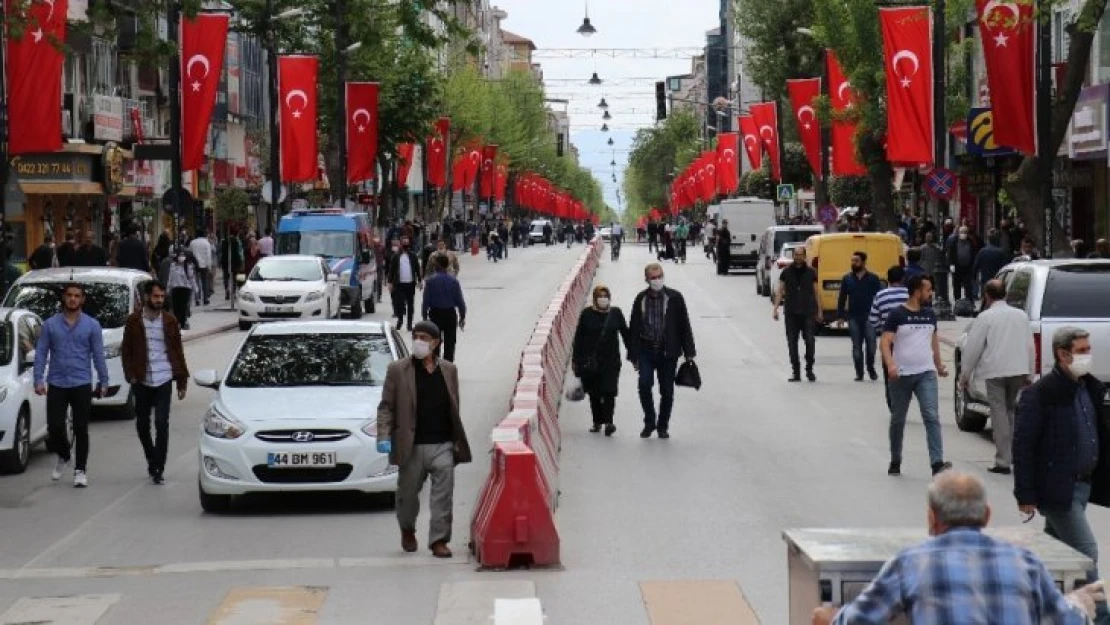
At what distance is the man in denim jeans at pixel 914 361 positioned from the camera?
1767cm

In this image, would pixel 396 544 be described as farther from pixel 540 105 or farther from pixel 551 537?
pixel 540 105

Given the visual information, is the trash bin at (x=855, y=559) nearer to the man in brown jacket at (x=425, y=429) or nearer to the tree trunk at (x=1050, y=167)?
the man in brown jacket at (x=425, y=429)

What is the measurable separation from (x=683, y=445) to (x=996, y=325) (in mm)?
4178

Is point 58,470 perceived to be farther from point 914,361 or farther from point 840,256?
point 840,256

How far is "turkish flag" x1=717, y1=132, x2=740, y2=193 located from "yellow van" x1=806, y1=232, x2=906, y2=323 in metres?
54.1

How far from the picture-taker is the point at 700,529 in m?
14.9

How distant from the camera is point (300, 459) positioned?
15914mm

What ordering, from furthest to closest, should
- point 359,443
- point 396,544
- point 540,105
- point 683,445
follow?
1. point 540,105
2. point 683,445
3. point 359,443
4. point 396,544

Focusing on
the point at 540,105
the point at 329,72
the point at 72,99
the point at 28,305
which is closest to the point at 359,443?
the point at 28,305

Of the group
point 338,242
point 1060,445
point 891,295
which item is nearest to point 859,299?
point 891,295

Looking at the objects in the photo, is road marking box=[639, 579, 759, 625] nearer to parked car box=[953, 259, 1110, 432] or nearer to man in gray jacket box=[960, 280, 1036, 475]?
man in gray jacket box=[960, 280, 1036, 475]

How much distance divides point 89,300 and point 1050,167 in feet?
45.1

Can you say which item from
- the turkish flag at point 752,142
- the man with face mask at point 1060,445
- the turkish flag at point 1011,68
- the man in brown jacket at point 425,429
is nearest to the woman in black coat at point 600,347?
the man in brown jacket at point 425,429

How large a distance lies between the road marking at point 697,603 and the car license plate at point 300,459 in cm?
396
